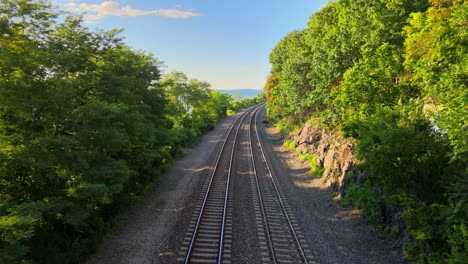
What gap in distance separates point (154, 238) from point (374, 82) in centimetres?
1398

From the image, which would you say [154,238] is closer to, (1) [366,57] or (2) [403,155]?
(2) [403,155]

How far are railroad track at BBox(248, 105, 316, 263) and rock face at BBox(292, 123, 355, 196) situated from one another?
3.68 meters

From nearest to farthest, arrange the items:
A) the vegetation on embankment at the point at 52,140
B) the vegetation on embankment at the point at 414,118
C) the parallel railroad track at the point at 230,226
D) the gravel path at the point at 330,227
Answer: the vegetation on embankment at the point at 52,140, the vegetation on embankment at the point at 414,118, the parallel railroad track at the point at 230,226, the gravel path at the point at 330,227

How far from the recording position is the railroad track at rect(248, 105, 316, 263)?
12.3 meters

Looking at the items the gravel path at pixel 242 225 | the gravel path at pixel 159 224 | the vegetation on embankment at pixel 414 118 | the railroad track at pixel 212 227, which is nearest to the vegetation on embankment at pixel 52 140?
the gravel path at pixel 159 224

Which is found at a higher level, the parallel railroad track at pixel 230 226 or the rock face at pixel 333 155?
the rock face at pixel 333 155

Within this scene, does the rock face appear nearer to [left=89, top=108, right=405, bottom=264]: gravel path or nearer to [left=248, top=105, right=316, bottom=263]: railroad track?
[left=89, top=108, right=405, bottom=264]: gravel path

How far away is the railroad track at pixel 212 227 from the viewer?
12078 mm

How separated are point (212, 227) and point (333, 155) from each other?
11.5 m

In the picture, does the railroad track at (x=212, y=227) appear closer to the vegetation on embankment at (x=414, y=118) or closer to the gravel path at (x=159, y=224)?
the gravel path at (x=159, y=224)

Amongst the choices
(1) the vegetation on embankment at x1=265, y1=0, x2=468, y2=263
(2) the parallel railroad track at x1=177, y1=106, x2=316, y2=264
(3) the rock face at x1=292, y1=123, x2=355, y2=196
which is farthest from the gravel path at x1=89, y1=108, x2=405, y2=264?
(1) the vegetation on embankment at x1=265, y1=0, x2=468, y2=263

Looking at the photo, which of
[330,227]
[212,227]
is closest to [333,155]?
[330,227]

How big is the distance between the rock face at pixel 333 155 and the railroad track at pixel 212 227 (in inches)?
268

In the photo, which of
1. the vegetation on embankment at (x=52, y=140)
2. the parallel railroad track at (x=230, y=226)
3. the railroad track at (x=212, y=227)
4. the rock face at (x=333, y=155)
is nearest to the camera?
the vegetation on embankment at (x=52, y=140)
